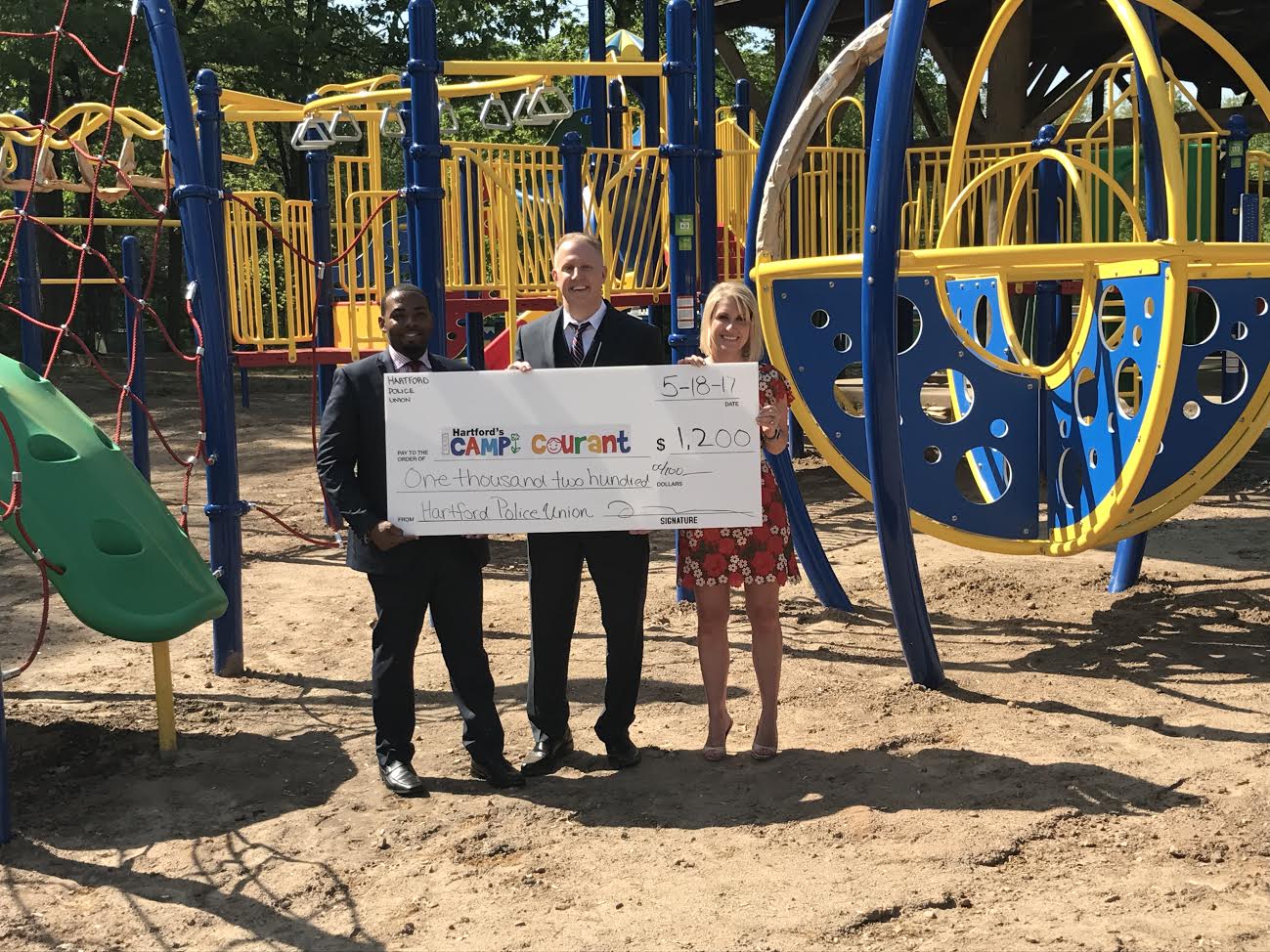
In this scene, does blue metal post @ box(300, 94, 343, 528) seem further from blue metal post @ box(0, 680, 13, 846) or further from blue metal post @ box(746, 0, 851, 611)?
blue metal post @ box(0, 680, 13, 846)

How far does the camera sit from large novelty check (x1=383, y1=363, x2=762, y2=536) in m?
4.18

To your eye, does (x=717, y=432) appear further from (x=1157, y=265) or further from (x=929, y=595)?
(x=929, y=595)

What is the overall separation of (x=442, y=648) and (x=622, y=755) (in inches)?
27.0

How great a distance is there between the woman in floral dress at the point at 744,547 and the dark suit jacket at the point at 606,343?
0.16m

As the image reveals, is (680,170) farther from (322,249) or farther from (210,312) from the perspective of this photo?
(322,249)

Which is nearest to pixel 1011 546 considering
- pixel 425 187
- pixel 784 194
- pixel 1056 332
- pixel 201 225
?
pixel 784 194

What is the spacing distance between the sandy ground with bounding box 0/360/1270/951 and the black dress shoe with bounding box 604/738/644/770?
0.08 m

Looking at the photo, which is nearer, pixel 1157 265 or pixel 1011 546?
pixel 1157 265

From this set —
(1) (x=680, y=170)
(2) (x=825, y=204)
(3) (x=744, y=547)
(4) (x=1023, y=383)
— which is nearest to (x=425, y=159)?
(1) (x=680, y=170)

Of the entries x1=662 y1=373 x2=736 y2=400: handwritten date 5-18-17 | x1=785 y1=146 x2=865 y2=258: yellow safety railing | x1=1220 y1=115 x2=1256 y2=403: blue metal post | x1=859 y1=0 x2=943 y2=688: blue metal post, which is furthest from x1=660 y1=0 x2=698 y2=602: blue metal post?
x1=1220 y1=115 x2=1256 y2=403: blue metal post

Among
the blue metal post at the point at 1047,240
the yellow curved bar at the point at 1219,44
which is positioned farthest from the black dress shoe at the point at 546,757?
the blue metal post at the point at 1047,240

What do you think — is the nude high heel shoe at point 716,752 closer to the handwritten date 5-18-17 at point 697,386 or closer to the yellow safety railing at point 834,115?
the handwritten date 5-18-17 at point 697,386

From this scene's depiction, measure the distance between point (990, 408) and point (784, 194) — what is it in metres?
1.31

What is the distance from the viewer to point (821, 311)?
6.33 meters
